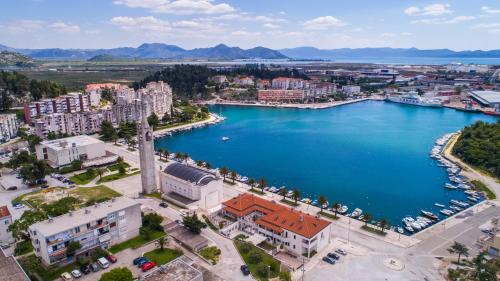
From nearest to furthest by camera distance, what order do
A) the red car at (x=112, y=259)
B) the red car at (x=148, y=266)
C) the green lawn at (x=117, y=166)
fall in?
the red car at (x=148, y=266), the red car at (x=112, y=259), the green lawn at (x=117, y=166)

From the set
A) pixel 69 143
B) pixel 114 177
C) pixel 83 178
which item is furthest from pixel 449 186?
pixel 69 143

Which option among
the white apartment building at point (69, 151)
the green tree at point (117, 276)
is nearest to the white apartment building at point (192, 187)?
the green tree at point (117, 276)

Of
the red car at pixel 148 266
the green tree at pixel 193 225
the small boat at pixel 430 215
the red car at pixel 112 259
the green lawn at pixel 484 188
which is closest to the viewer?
the red car at pixel 148 266

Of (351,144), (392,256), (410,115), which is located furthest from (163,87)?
(392,256)

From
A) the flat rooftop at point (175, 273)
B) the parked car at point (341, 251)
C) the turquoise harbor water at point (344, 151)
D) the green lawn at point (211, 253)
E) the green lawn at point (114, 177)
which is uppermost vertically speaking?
the flat rooftop at point (175, 273)

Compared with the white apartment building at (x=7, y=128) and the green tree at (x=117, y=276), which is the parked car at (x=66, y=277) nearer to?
the green tree at (x=117, y=276)

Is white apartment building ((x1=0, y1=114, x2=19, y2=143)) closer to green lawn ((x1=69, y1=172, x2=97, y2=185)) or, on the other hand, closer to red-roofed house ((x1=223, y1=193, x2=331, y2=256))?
green lawn ((x1=69, y1=172, x2=97, y2=185))

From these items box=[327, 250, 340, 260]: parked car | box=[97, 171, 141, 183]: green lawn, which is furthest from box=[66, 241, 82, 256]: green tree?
box=[97, 171, 141, 183]: green lawn

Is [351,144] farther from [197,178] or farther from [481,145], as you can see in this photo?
[197,178]
